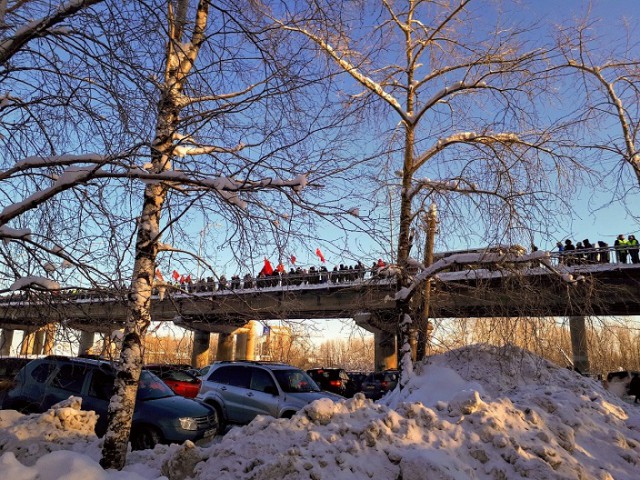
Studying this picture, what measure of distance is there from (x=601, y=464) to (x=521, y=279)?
Answer: 2946 millimetres

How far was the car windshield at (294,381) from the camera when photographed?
10644 mm

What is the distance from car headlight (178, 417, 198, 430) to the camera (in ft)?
25.2

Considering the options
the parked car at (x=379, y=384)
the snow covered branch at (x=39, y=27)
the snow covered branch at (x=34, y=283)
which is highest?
the snow covered branch at (x=39, y=27)

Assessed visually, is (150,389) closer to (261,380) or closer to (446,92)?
(261,380)

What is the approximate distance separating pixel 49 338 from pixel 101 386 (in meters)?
4.04

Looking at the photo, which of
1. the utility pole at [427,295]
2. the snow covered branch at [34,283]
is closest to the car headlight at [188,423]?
the snow covered branch at [34,283]

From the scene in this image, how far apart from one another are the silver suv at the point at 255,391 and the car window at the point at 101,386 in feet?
11.5

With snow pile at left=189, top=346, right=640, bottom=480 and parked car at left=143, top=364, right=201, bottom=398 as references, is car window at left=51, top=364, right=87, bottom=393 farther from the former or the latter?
parked car at left=143, top=364, right=201, bottom=398

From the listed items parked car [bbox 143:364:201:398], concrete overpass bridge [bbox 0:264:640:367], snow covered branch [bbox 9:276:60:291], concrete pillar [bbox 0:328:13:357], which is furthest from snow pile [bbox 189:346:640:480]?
parked car [bbox 143:364:201:398]

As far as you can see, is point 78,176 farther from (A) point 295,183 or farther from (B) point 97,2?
(A) point 295,183

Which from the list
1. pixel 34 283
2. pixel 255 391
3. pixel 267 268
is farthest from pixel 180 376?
pixel 34 283

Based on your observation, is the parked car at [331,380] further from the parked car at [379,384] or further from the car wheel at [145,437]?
the car wheel at [145,437]

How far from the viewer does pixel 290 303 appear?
17.8 feet

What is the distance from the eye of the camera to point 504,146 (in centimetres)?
945
